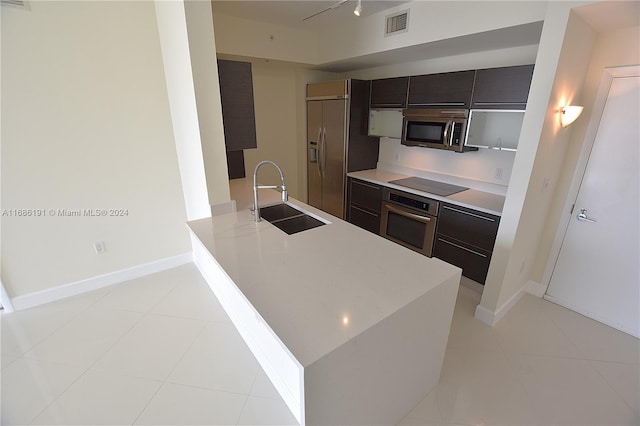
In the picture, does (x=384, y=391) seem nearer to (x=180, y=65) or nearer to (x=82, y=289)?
(x=180, y=65)

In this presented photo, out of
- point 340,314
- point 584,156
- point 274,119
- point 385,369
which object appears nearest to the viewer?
point 340,314

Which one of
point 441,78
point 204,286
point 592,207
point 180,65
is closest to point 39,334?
point 204,286

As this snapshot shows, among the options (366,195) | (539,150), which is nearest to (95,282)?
(366,195)

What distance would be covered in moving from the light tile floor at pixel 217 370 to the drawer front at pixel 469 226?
65cm

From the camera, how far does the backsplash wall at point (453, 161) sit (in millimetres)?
2939

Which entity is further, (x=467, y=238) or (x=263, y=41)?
(x=263, y=41)

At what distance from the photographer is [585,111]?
237 centimetres

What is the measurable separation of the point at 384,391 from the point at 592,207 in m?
2.49

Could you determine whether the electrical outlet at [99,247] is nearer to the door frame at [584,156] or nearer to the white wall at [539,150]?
the white wall at [539,150]

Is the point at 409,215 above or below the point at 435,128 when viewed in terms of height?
below

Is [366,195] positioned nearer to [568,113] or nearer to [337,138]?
[337,138]

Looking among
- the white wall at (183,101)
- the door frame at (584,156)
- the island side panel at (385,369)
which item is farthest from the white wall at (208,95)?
the door frame at (584,156)

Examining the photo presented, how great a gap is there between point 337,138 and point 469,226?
205cm

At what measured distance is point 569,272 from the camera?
266cm
